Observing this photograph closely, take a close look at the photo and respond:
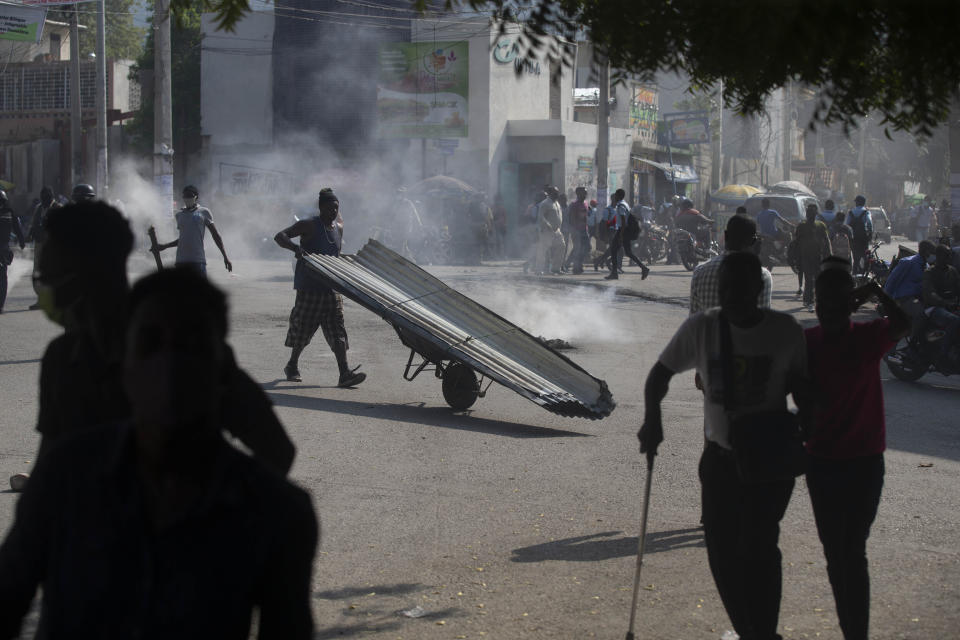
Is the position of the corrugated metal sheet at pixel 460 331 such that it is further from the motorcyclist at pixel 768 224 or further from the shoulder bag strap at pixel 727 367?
the motorcyclist at pixel 768 224

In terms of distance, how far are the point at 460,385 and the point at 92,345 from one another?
6.30 m

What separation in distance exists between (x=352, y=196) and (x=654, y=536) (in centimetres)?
2864

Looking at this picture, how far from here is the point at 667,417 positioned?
905 cm

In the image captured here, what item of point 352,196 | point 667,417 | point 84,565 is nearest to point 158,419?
point 84,565

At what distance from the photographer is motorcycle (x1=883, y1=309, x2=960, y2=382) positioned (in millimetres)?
10812

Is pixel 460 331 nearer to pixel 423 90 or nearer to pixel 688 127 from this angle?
pixel 423 90

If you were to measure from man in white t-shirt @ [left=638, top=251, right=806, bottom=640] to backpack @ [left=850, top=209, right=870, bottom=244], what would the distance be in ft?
58.3

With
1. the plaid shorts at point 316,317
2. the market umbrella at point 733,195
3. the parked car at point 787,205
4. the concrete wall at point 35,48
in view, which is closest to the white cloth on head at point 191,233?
the plaid shorts at point 316,317

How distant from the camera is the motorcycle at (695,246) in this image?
2601cm

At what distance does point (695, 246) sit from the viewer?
26.2m

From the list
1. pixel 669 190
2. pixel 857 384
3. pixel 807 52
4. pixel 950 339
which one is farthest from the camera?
pixel 669 190

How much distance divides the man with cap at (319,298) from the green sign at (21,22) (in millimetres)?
16665

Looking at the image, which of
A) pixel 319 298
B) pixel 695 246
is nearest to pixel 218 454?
pixel 319 298

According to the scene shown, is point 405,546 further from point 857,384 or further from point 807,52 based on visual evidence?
point 807,52
